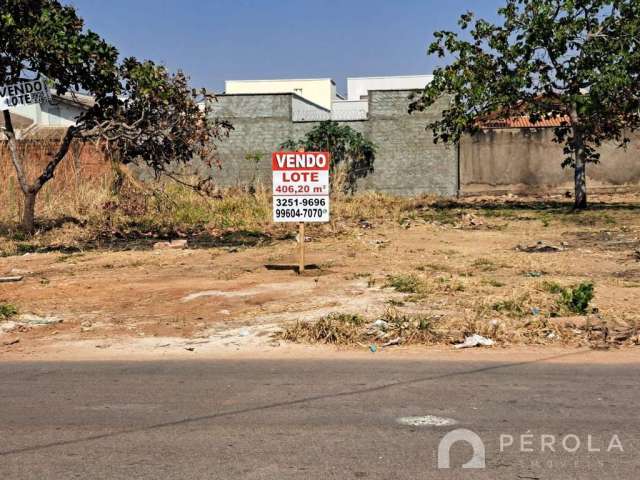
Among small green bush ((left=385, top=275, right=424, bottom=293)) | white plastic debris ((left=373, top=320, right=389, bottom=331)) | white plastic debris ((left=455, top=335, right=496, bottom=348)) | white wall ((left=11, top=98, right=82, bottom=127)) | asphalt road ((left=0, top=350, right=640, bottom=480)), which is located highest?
white wall ((left=11, top=98, right=82, bottom=127))

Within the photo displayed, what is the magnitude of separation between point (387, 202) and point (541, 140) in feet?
22.0

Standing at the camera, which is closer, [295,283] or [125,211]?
[295,283]

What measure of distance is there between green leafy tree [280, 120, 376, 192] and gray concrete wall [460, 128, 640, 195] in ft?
10.8

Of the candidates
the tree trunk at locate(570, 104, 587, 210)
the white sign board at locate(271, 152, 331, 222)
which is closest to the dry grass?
the white sign board at locate(271, 152, 331, 222)

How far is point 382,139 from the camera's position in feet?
82.1

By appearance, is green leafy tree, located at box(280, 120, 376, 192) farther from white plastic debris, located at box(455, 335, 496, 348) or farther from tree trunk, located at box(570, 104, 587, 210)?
white plastic debris, located at box(455, 335, 496, 348)

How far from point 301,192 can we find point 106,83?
4.81 metres

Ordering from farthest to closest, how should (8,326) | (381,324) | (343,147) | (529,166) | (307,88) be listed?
(307,88), (529,166), (343,147), (8,326), (381,324)

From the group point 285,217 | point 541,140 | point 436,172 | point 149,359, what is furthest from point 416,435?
point 541,140

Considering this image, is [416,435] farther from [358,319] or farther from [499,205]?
[499,205]

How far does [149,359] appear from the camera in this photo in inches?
289

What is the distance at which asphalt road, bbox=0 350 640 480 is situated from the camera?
4457 millimetres

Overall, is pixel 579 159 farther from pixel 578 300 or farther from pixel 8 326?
pixel 8 326

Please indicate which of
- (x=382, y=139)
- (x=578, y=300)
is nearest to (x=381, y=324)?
(x=578, y=300)
